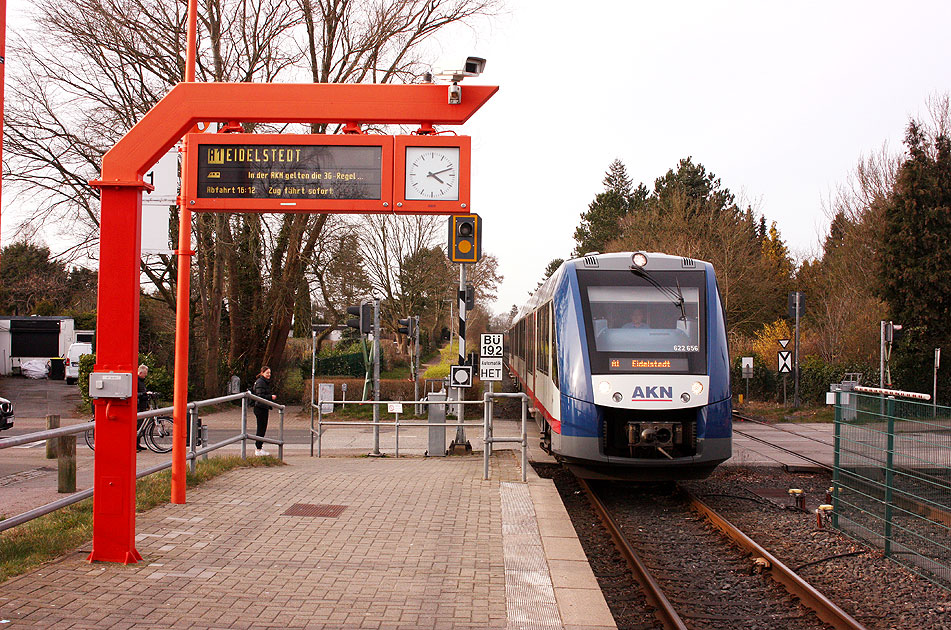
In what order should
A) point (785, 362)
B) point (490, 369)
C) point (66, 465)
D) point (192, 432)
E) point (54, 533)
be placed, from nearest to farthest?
1. point (54, 533)
2. point (66, 465)
3. point (192, 432)
4. point (490, 369)
5. point (785, 362)

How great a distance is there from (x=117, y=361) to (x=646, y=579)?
4.47 m

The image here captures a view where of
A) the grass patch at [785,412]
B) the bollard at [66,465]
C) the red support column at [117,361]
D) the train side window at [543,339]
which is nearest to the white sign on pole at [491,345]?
the train side window at [543,339]

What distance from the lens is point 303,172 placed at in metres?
6.98

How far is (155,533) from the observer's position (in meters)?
7.05

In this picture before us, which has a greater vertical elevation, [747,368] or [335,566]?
[747,368]

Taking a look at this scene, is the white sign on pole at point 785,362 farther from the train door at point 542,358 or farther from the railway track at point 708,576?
the railway track at point 708,576

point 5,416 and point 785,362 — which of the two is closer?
point 5,416

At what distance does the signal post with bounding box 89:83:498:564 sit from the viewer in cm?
609

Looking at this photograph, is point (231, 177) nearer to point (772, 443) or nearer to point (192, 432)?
point (192, 432)

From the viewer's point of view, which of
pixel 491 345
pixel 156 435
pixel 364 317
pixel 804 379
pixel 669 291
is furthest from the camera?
pixel 804 379

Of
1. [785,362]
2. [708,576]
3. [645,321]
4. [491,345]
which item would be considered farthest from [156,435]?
[785,362]

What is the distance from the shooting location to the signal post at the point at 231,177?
6.09 meters

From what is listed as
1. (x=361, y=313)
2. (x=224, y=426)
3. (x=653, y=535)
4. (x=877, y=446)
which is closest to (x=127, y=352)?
(x=653, y=535)

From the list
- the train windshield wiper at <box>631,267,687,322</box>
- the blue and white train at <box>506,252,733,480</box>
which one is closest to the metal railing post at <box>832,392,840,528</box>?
the blue and white train at <box>506,252,733,480</box>
